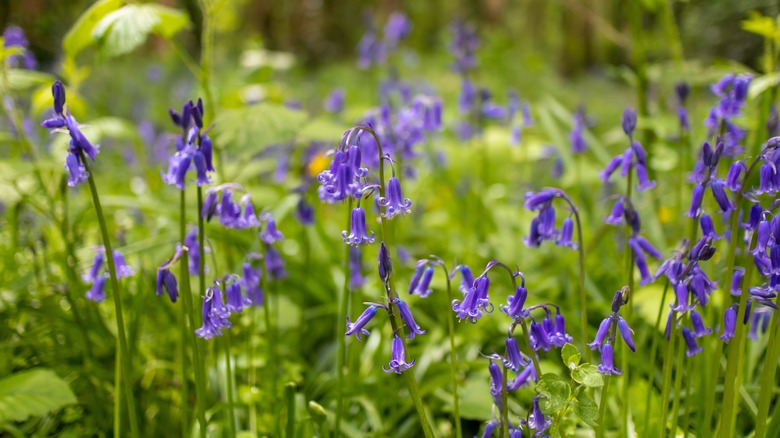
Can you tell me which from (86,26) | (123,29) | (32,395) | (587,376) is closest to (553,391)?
(587,376)

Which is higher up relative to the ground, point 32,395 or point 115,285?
point 115,285

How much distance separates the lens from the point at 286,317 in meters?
3.48

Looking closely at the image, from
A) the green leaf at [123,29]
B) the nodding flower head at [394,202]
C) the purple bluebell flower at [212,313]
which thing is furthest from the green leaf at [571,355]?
the green leaf at [123,29]

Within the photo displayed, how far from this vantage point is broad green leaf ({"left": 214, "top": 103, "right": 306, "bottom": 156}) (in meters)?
2.99

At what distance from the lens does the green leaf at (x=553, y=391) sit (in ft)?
5.67

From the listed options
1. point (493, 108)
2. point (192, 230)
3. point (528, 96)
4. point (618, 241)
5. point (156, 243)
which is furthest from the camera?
point (528, 96)

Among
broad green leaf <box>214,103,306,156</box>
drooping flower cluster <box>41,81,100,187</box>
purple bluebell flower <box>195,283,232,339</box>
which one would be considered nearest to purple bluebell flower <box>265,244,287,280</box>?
broad green leaf <box>214,103,306,156</box>

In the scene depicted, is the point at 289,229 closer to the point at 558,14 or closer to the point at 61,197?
the point at 61,197

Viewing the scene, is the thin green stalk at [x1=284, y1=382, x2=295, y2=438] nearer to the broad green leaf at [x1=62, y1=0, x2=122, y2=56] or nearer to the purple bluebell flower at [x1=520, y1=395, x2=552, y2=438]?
the purple bluebell flower at [x1=520, y1=395, x2=552, y2=438]

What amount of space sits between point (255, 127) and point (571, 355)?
190cm

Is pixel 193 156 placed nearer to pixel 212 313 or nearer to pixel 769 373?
pixel 212 313

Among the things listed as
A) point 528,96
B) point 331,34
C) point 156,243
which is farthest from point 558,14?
point 156,243

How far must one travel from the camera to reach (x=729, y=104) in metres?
2.64

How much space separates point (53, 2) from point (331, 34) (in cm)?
1473
